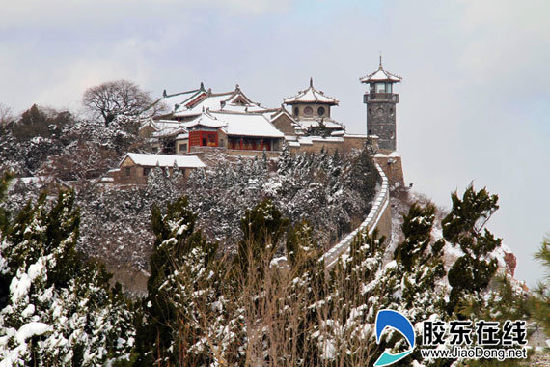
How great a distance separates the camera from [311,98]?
149 ft

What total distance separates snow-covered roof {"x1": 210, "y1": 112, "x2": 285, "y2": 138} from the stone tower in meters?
8.12

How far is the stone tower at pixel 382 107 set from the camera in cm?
4347

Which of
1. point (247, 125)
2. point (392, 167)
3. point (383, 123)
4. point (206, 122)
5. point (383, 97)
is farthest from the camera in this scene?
point (383, 97)

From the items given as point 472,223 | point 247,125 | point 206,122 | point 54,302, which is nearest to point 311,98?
point 247,125

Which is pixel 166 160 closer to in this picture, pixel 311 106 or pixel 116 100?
pixel 116 100

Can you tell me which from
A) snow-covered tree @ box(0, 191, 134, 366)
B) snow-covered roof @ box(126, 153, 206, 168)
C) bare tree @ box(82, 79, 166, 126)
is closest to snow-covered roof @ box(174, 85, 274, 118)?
bare tree @ box(82, 79, 166, 126)

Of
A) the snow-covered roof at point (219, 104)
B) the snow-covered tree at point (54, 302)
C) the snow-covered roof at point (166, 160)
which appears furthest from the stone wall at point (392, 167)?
the snow-covered tree at point (54, 302)

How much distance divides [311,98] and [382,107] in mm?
4415

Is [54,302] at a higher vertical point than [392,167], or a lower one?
lower

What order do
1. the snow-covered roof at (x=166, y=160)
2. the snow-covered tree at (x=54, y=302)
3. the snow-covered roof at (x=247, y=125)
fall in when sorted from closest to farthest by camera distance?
1. the snow-covered tree at (x=54, y=302)
2. the snow-covered roof at (x=166, y=160)
3. the snow-covered roof at (x=247, y=125)

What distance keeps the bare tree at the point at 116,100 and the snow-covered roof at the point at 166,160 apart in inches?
268

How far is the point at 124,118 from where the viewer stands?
36.0m

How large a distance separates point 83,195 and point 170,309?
2001cm

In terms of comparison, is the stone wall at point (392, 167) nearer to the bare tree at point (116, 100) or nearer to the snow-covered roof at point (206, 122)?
the snow-covered roof at point (206, 122)
